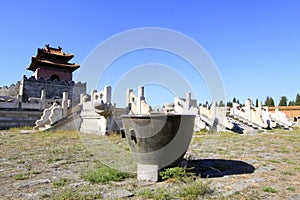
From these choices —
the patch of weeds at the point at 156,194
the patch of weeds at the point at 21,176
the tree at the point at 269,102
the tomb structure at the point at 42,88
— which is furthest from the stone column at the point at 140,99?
the tree at the point at 269,102

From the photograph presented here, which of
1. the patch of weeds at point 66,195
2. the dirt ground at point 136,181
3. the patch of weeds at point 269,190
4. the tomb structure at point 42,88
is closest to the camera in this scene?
the patch of weeds at point 66,195

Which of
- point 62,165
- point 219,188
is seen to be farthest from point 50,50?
point 219,188

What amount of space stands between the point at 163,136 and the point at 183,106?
1070 centimetres

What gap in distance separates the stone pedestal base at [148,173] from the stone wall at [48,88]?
2206cm

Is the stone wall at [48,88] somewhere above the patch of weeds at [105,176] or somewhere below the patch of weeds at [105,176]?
above

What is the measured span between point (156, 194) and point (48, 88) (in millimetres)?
28947

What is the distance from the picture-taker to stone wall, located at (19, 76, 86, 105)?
2652cm

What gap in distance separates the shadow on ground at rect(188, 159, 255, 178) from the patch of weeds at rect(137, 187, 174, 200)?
948 millimetres

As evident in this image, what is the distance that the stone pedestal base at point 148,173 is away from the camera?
3551 millimetres

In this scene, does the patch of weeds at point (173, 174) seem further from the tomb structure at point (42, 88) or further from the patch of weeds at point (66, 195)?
the tomb structure at point (42, 88)

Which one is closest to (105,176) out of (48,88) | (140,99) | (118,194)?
(118,194)

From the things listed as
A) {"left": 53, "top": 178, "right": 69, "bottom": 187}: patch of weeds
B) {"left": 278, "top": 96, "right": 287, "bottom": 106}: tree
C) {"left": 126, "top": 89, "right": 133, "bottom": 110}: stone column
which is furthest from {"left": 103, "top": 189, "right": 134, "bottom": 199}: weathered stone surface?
{"left": 278, "top": 96, "right": 287, "bottom": 106}: tree

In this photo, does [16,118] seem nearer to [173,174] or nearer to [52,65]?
[52,65]

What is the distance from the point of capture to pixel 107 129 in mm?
11422
